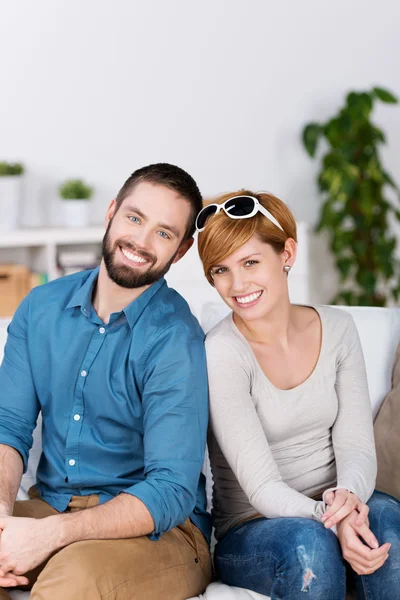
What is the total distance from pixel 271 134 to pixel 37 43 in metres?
1.27

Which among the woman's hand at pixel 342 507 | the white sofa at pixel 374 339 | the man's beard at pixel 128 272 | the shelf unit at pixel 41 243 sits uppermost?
the man's beard at pixel 128 272

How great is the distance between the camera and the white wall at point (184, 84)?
423 cm

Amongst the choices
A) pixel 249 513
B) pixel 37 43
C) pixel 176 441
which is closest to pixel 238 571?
pixel 249 513

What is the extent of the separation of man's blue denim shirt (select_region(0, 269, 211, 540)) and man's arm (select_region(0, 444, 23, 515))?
0.7 inches

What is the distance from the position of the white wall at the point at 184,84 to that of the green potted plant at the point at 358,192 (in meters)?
0.22

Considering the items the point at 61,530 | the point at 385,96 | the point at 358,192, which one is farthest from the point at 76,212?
the point at 61,530

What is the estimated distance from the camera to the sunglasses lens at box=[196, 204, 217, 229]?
1.71m

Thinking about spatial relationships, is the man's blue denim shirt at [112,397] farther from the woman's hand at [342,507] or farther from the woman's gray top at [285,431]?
the woman's hand at [342,507]

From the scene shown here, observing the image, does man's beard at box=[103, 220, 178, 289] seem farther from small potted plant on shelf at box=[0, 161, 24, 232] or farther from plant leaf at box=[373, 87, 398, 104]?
plant leaf at box=[373, 87, 398, 104]

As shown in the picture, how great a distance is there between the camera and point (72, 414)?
171 cm

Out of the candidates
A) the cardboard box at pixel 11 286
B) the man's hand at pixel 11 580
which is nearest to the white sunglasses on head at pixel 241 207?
the man's hand at pixel 11 580

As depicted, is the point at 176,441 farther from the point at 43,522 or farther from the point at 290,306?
the point at 290,306

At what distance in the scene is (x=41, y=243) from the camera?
13.3 feet

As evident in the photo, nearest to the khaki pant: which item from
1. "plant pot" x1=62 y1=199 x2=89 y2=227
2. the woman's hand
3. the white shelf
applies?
the woman's hand
